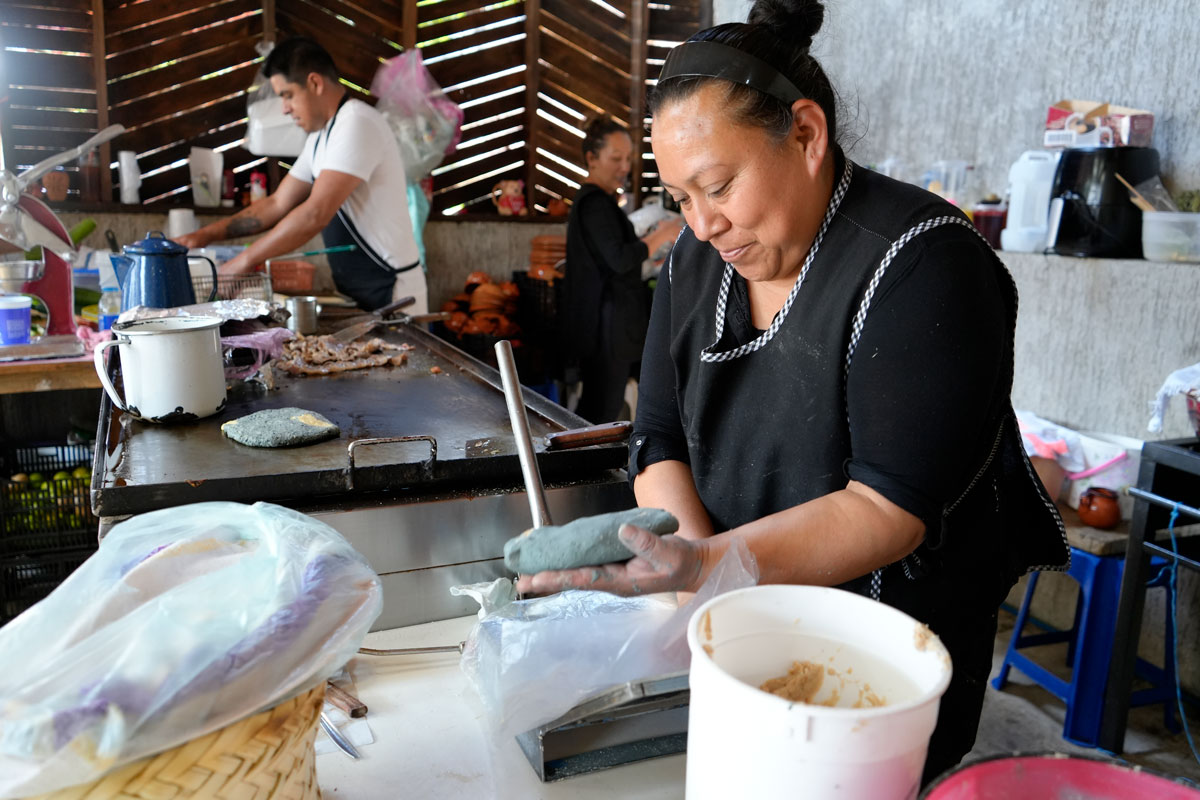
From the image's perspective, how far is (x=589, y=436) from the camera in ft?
5.14

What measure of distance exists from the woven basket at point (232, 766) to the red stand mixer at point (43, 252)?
217 centimetres

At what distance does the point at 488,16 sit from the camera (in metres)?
5.60

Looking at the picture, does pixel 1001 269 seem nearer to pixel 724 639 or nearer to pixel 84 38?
pixel 724 639

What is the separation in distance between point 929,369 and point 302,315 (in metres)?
2.40

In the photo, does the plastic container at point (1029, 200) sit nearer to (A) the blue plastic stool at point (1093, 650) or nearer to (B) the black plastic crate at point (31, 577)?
(A) the blue plastic stool at point (1093, 650)

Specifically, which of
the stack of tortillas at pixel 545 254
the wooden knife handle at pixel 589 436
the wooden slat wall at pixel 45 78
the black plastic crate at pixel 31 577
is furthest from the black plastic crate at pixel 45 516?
the stack of tortillas at pixel 545 254

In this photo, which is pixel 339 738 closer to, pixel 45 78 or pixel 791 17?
pixel 791 17

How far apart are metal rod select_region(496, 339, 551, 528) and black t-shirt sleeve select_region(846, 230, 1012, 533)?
407 mm

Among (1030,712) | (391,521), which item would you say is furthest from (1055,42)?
(391,521)

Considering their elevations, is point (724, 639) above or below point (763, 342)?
below

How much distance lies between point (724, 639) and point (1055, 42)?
3250mm

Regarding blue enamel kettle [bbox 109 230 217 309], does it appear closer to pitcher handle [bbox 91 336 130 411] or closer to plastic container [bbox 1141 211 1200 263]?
pitcher handle [bbox 91 336 130 411]

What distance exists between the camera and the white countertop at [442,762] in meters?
0.91

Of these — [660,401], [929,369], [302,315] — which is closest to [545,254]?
[302,315]
